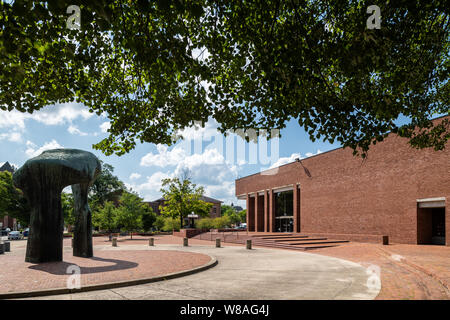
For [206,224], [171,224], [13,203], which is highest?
[13,203]

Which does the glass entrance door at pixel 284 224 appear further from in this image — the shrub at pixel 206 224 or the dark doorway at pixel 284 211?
the shrub at pixel 206 224

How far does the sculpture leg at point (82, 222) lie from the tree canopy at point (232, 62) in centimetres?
584

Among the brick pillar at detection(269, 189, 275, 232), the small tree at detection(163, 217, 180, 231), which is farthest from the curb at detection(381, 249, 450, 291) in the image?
the small tree at detection(163, 217, 180, 231)

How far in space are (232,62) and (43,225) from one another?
9.34 metres

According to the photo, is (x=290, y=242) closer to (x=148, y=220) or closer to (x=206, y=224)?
(x=206, y=224)

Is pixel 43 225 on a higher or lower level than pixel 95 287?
higher

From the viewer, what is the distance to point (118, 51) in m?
8.95

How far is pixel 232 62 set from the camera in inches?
352

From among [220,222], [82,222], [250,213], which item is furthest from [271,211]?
[82,222]

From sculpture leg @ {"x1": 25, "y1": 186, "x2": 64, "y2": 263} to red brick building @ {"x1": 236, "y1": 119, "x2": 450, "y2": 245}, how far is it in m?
15.5

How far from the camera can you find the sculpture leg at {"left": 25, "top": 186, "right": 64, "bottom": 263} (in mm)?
12516

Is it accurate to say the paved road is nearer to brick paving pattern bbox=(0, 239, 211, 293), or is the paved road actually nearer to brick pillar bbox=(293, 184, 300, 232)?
brick paving pattern bbox=(0, 239, 211, 293)

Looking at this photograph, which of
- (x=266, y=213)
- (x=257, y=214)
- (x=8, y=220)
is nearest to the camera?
(x=266, y=213)

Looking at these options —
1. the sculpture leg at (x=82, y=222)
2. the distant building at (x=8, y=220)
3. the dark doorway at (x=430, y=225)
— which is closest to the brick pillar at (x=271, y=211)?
the dark doorway at (x=430, y=225)
